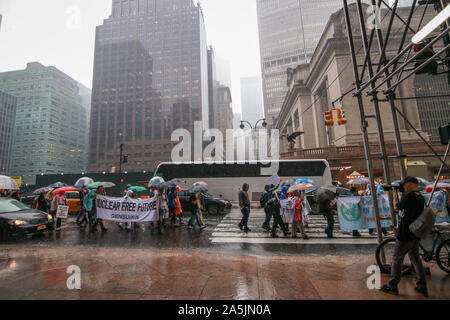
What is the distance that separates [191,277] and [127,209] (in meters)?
6.63

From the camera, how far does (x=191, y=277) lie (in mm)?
4293

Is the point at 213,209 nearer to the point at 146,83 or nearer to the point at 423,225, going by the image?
the point at 423,225

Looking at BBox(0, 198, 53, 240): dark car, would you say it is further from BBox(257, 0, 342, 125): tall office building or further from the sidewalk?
BBox(257, 0, 342, 125): tall office building

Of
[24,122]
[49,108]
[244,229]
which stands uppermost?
[49,108]

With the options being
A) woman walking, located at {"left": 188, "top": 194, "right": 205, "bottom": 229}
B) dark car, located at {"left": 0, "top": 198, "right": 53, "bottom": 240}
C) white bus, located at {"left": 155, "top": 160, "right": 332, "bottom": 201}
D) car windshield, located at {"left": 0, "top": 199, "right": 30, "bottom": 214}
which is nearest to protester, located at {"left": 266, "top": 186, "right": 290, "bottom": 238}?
woman walking, located at {"left": 188, "top": 194, "right": 205, "bottom": 229}

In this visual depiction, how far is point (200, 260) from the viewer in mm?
5402

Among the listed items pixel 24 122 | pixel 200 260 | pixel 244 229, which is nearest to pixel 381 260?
pixel 200 260

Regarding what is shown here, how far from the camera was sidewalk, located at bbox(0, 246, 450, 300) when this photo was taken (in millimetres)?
3586

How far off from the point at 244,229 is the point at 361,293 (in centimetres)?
595

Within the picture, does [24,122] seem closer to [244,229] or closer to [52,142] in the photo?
[52,142]

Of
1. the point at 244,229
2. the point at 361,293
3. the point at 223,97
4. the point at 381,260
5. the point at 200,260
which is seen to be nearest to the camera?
the point at 361,293

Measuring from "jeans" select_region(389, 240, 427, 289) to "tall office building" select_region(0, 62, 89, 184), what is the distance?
160m

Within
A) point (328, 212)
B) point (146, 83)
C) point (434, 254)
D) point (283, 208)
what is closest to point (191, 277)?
point (434, 254)

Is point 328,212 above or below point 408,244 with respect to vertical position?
below
